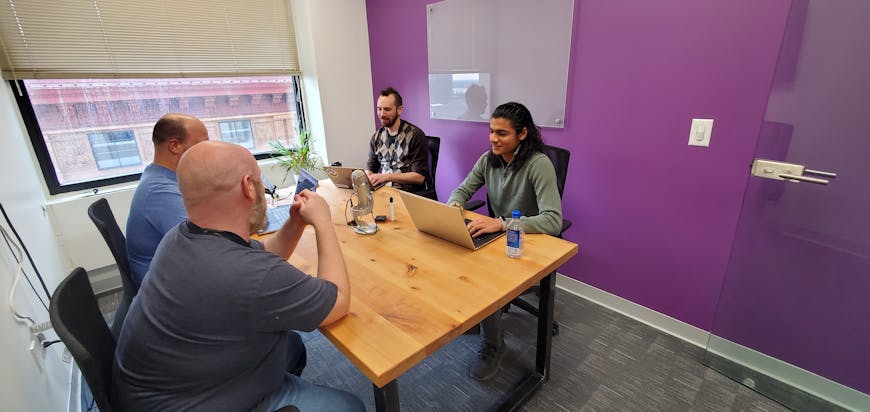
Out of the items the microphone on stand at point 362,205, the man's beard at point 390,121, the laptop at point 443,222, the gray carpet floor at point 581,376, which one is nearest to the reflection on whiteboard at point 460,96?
the man's beard at point 390,121

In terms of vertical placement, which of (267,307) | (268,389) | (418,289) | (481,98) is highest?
(481,98)

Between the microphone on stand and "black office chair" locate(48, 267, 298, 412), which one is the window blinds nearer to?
the microphone on stand

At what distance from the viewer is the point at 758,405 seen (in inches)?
65.6

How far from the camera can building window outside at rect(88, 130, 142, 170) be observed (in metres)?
2.75

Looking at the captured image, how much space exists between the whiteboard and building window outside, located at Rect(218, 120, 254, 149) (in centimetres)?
168

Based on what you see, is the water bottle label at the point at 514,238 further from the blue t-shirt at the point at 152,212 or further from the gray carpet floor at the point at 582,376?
the blue t-shirt at the point at 152,212

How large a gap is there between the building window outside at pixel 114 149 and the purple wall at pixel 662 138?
3.11 metres

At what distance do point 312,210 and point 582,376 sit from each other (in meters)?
1.55

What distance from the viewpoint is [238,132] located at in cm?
334

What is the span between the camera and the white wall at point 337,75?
324 centimetres

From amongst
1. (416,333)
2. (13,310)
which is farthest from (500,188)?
(13,310)

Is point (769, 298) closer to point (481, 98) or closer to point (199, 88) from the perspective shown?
point (481, 98)

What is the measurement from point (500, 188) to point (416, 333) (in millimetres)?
1209

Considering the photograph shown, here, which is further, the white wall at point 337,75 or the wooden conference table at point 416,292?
the white wall at point 337,75
